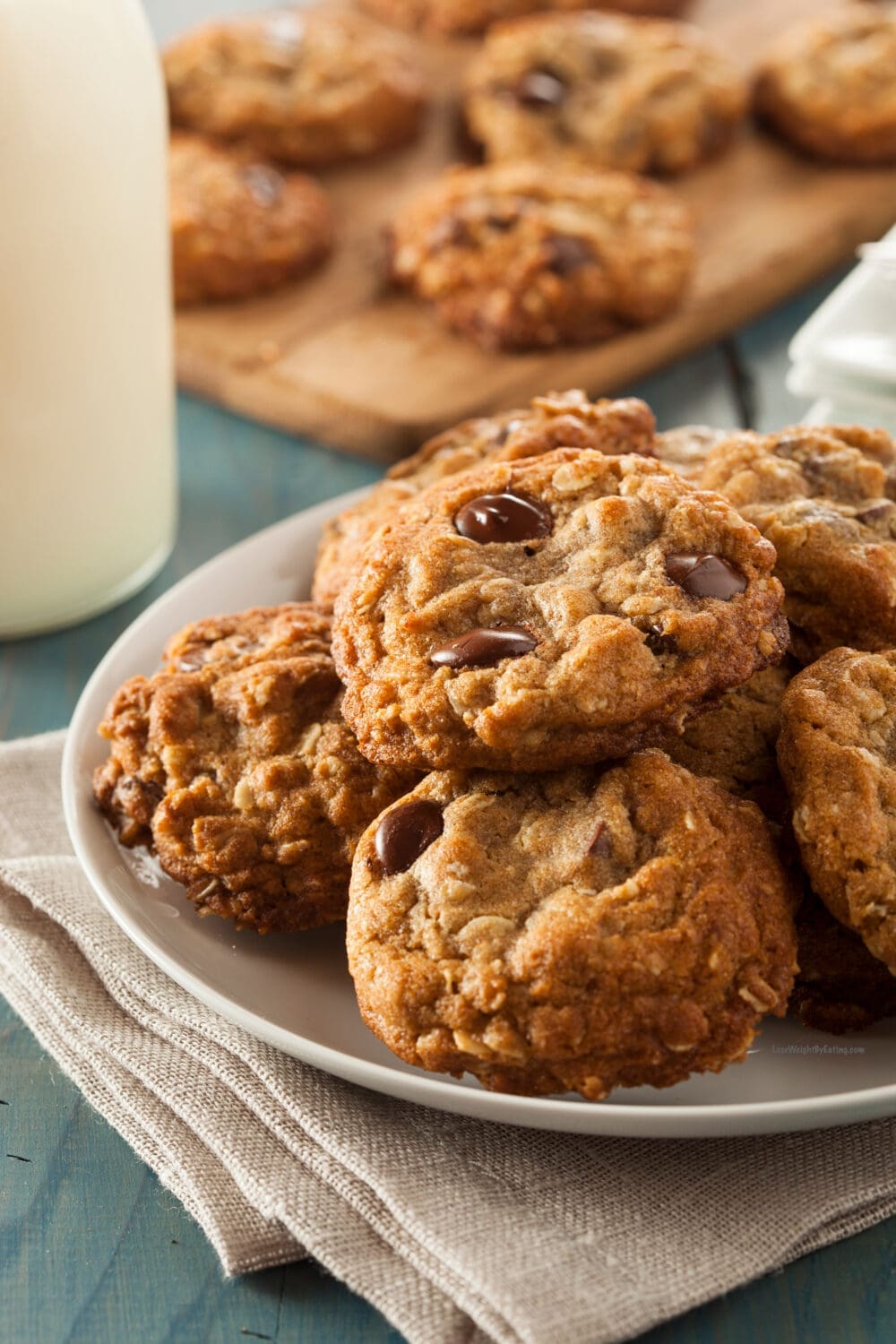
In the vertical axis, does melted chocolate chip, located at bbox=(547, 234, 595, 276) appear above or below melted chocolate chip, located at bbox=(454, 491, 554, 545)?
below

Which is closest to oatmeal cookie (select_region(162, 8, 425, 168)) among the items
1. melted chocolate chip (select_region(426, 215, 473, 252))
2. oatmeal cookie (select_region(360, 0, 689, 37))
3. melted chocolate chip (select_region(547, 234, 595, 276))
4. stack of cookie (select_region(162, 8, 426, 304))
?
stack of cookie (select_region(162, 8, 426, 304))

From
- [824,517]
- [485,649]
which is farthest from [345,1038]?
[824,517]

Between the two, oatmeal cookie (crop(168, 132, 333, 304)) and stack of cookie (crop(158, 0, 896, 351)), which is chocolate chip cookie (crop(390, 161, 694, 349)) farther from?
oatmeal cookie (crop(168, 132, 333, 304))

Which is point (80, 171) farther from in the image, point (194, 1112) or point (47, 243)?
point (194, 1112)

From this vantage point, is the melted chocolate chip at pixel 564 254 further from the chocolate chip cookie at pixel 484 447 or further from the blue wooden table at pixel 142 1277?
the blue wooden table at pixel 142 1277

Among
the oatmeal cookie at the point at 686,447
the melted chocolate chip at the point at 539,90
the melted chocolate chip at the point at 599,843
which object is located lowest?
the melted chocolate chip at the point at 539,90

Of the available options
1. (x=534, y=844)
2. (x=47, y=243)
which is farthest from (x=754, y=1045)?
(x=47, y=243)

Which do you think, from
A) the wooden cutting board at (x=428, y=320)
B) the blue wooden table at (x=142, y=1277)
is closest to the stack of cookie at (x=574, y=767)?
the blue wooden table at (x=142, y=1277)

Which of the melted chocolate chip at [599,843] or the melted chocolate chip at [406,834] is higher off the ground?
the melted chocolate chip at [599,843]
